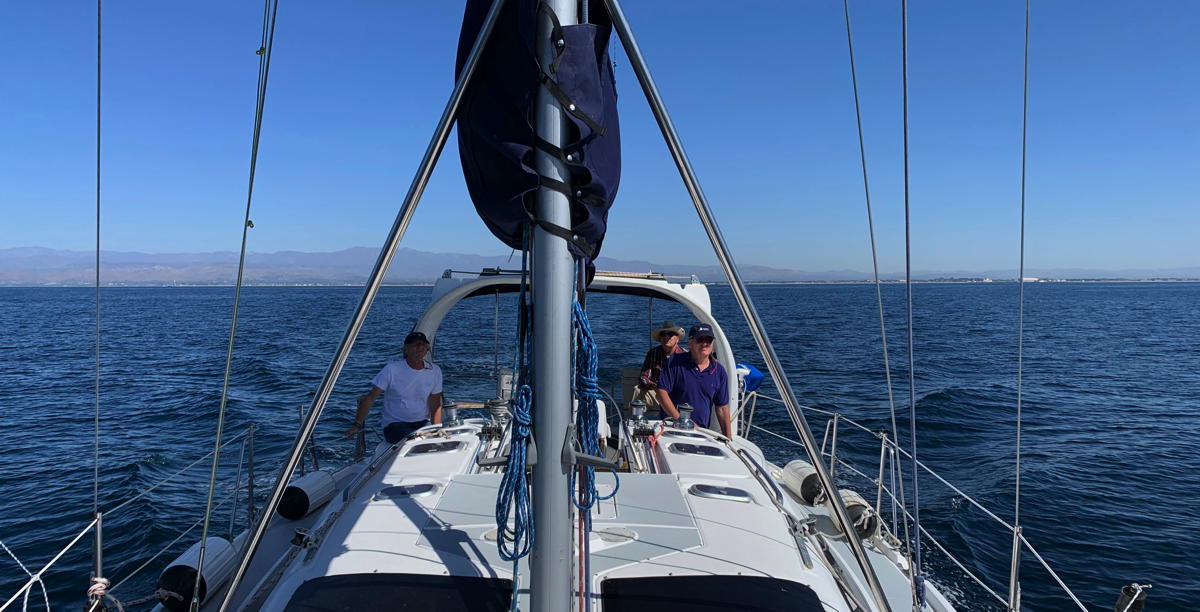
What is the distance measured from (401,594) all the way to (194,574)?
194cm

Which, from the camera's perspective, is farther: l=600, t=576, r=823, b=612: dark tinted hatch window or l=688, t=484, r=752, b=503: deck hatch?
l=688, t=484, r=752, b=503: deck hatch

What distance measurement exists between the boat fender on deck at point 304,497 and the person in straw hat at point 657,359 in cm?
337

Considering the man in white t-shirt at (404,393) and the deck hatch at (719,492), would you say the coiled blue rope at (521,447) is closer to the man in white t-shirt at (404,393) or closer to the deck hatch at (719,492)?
the deck hatch at (719,492)

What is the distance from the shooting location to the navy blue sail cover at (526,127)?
1910 millimetres

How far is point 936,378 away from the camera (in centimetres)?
1953

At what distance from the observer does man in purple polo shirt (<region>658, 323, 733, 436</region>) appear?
19.6 ft

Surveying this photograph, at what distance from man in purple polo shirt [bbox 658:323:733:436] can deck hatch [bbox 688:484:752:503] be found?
228 cm

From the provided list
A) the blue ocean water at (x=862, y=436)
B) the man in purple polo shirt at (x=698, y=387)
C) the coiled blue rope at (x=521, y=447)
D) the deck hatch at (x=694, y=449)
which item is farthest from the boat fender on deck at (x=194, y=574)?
the man in purple polo shirt at (x=698, y=387)

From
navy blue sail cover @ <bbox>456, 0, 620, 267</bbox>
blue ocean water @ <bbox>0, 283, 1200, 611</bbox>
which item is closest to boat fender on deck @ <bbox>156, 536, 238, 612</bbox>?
navy blue sail cover @ <bbox>456, 0, 620, 267</bbox>

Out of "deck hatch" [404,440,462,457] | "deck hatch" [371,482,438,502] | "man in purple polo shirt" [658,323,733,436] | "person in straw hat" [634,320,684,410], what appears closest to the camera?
"deck hatch" [371,482,438,502]

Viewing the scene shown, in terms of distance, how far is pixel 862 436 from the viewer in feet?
41.2

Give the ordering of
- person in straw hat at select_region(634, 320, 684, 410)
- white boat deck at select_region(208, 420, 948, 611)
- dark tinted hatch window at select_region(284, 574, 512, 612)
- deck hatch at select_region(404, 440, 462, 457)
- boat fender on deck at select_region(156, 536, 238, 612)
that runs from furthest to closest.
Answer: person in straw hat at select_region(634, 320, 684, 410) < deck hatch at select_region(404, 440, 462, 457) < boat fender on deck at select_region(156, 536, 238, 612) < white boat deck at select_region(208, 420, 948, 611) < dark tinted hatch window at select_region(284, 574, 512, 612)

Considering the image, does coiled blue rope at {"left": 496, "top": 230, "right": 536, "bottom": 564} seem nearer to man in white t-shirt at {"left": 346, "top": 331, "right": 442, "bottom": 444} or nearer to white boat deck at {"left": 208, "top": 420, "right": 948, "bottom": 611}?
white boat deck at {"left": 208, "top": 420, "right": 948, "bottom": 611}

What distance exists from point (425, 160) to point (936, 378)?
20670mm
